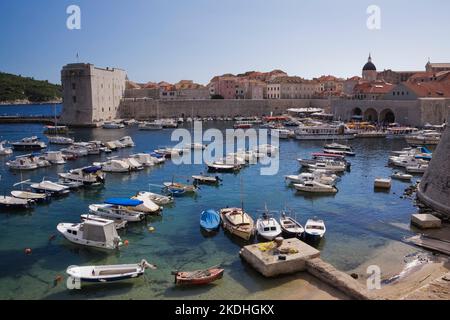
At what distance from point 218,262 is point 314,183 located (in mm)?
12239

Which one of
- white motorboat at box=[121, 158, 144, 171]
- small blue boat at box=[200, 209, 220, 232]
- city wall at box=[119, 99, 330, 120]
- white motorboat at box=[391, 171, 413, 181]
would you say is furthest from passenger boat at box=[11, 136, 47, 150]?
city wall at box=[119, 99, 330, 120]

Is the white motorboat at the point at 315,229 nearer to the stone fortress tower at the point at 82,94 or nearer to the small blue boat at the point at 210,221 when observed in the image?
the small blue boat at the point at 210,221

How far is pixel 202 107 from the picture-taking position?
86.1m

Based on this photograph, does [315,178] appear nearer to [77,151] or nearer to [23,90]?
[77,151]

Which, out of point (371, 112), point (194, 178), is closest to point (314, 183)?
point (194, 178)

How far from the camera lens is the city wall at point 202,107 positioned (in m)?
82.4

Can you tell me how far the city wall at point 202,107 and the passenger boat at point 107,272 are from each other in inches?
2725

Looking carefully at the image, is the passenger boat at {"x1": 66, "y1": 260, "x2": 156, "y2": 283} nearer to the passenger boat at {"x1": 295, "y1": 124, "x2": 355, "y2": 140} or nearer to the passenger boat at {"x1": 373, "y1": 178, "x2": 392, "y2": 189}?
the passenger boat at {"x1": 373, "y1": 178, "x2": 392, "y2": 189}

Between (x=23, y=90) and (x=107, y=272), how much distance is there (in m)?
165

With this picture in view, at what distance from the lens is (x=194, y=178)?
29.1 m

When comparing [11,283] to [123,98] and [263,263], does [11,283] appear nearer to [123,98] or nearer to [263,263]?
[263,263]

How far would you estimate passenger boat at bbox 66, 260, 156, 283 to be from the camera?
1380cm

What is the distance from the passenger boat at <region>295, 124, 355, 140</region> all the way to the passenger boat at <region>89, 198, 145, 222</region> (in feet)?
117

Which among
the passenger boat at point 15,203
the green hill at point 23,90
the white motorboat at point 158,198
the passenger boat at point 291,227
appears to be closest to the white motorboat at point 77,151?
the passenger boat at point 15,203
